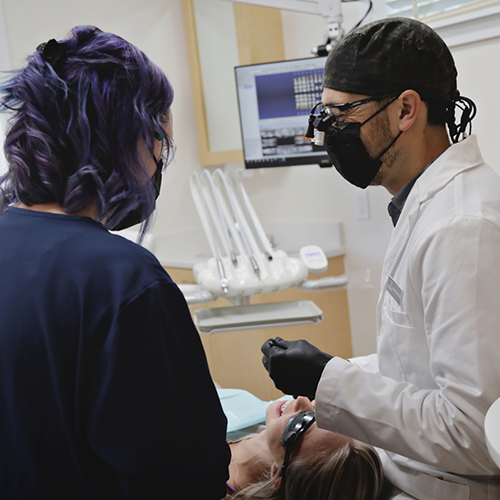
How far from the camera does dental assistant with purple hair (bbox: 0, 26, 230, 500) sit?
66 centimetres

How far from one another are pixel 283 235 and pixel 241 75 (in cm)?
89

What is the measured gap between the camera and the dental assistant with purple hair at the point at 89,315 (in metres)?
0.66

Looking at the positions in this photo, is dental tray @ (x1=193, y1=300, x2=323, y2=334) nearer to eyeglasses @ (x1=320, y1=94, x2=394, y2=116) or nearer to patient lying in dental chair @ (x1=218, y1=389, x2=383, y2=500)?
patient lying in dental chair @ (x1=218, y1=389, x2=383, y2=500)

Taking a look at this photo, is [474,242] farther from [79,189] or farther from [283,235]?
[283,235]

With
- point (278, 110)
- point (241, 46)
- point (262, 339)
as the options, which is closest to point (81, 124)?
point (278, 110)

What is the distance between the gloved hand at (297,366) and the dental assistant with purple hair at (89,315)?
0.30 metres

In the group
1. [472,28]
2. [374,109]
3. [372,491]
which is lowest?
[372,491]

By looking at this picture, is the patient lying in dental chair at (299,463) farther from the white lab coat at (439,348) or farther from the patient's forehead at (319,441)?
the white lab coat at (439,348)

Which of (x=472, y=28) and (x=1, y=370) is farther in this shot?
(x=472, y=28)

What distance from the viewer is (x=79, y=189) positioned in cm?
72

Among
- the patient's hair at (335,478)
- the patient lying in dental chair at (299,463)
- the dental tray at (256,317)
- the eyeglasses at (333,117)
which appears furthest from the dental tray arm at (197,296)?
the eyeglasses at (333,117)

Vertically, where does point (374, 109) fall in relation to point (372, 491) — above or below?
above

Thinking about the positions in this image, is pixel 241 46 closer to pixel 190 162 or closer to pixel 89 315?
pixel 190 162

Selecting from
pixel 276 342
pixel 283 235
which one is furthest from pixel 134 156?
pixel 283 235
